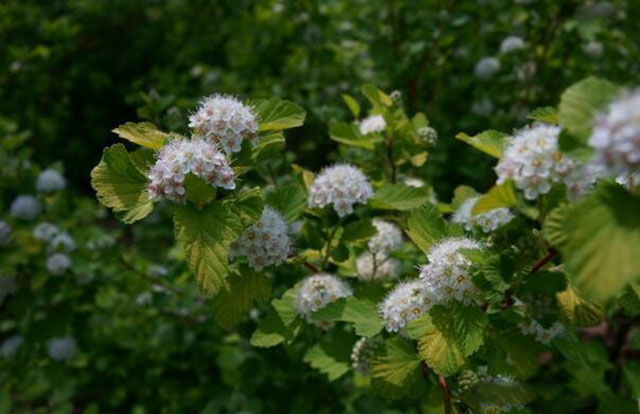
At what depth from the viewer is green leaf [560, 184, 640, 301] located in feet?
2.98

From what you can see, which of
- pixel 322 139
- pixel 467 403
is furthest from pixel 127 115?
pixel 467 403

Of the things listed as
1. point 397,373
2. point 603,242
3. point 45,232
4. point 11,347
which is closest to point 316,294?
point 397,373

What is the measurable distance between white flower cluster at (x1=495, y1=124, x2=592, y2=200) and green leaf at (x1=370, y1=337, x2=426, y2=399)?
0.66 meters

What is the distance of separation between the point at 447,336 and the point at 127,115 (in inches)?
238

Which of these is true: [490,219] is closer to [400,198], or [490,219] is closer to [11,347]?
[400,198]

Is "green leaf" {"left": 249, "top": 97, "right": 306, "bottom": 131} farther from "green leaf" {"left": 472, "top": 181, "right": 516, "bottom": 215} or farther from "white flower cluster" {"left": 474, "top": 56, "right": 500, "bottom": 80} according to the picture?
"white flower cluster" {"left": 474, "top": 56, "right": 500, "bottom": 80}

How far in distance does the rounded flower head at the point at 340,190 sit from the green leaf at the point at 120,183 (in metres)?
0.54

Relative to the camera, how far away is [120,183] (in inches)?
59.2

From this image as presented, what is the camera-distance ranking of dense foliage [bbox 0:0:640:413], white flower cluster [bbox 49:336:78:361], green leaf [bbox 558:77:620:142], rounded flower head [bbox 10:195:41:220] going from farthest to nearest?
white flower cluster [bbox 49:336:78:361] → rounded flower head [bbox 10:195:41:220] → dense foliage [bbox 0:0:640:413] → green leaf [bbox 558:77:620:142]

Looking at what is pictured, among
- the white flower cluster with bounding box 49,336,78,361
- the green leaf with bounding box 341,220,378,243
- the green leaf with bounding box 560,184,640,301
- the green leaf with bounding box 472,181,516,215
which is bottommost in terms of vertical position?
the white flower cluster with bounding box 49,336,78,361

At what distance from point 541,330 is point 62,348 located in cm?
252

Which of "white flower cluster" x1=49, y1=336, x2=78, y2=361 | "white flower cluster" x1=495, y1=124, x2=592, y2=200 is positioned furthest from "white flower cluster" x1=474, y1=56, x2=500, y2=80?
"white flower cluster" x1=49, y1=336, x2=78, y2=361

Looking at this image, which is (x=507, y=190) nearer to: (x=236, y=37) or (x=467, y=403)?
(x=467, y=403)

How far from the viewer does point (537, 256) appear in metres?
1.34
